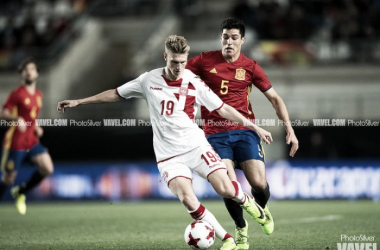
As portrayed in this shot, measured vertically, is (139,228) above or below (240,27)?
below

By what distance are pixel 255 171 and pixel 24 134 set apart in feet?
16.1

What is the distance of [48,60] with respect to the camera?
20.7m

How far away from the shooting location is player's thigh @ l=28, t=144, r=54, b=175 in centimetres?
1114

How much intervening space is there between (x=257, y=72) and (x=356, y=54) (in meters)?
11.2

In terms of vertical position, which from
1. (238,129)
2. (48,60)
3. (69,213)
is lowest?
(69,213)

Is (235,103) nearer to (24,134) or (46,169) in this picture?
(46,169)

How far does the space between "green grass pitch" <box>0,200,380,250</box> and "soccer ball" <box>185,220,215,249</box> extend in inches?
34.3

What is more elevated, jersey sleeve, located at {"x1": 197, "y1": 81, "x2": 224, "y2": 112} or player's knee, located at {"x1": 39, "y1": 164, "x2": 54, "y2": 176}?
jersey sleeve, located at {"x1": 197, "y1": 81, "x2": 224, "y2": 112}

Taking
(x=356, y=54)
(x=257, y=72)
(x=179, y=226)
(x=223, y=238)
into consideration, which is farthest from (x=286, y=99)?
(x=223, y=238)

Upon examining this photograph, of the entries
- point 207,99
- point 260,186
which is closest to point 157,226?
point 260,186

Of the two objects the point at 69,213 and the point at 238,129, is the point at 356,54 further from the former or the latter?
the point at 238,129

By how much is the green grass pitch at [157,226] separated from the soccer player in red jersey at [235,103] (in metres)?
0.75

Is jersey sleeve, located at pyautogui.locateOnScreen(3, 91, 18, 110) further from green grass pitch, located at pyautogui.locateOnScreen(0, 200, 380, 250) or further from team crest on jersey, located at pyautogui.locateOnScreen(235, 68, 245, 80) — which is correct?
team crest on jersey, located at pyautogui.locateOnScreen(235, 68, 245, 80)

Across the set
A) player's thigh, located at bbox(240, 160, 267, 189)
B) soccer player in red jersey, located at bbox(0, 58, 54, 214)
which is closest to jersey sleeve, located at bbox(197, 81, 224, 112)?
player's thigh, located at bbox(240, 160, 267, 189)
